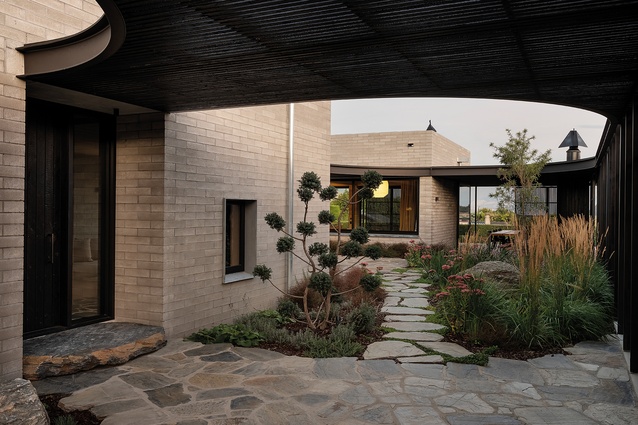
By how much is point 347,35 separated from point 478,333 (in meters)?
3.88

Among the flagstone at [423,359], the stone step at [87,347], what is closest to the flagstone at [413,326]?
the flagstone at [423,359]

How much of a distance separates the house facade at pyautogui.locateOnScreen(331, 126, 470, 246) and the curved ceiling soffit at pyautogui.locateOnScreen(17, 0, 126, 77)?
11.8m

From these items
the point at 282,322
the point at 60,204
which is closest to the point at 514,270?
the point at 282,322

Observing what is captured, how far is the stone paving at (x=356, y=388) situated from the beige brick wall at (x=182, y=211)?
694 millimetres

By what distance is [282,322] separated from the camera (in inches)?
267

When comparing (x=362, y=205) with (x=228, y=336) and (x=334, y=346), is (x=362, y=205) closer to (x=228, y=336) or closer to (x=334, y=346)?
(x=228, y=336)

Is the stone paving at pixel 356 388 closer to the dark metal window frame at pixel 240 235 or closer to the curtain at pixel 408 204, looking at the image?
the dark metal window frame at pixel 240 235

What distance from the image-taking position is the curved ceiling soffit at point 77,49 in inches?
140

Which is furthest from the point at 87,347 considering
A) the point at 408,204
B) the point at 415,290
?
the point at 408,204

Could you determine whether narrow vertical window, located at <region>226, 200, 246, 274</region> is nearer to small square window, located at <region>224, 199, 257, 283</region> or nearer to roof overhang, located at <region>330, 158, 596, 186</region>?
small square window, located at <region>224, 199, 257, 283</region>

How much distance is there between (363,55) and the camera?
3.85 m

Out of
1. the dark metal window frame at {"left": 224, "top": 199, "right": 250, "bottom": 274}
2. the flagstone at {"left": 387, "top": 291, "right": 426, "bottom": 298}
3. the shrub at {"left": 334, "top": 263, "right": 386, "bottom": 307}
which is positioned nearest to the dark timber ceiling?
the dark metal window frame at {"left": 224, "top": 199, "right": 250, "bottom": 274}

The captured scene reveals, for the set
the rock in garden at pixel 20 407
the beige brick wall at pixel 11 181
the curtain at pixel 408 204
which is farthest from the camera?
the curtain at pixel 408 204

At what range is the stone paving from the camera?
392 centimetres
